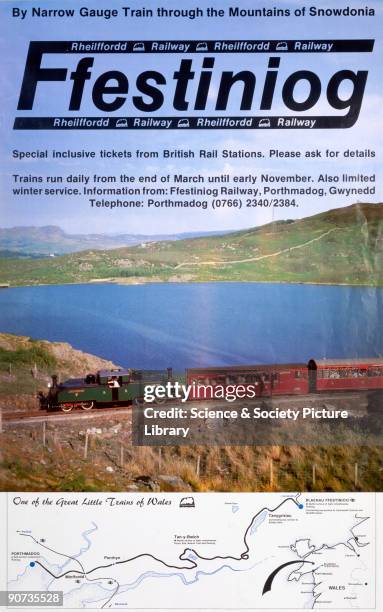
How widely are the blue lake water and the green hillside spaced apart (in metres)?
0.06

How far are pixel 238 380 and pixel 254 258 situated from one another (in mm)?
589

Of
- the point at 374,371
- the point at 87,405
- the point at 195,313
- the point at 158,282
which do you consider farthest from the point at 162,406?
the point at 374,371

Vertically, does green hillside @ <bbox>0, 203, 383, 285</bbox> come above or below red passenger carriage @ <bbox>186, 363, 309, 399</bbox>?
above

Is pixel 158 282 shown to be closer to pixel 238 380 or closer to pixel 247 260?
pixel 247 260

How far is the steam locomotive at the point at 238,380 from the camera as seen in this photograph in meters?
2.74

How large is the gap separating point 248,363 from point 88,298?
83 centimetres

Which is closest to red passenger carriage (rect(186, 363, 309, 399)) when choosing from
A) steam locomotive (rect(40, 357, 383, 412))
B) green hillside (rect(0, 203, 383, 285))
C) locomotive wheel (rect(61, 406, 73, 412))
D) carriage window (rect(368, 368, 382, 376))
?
steam locomotive (rect(40, 357, 383, 412))

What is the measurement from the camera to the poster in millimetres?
2703

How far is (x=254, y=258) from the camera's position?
278cm

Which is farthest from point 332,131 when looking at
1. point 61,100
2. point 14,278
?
point 14,278

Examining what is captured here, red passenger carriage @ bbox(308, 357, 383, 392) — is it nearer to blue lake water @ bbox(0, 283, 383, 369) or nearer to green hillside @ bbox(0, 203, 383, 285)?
blue lake water @ bbox(0, 283, 383, 369)

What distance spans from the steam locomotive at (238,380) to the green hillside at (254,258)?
16.3 inches

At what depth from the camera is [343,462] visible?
275 centimetres

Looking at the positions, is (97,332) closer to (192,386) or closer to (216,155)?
(192,386)
